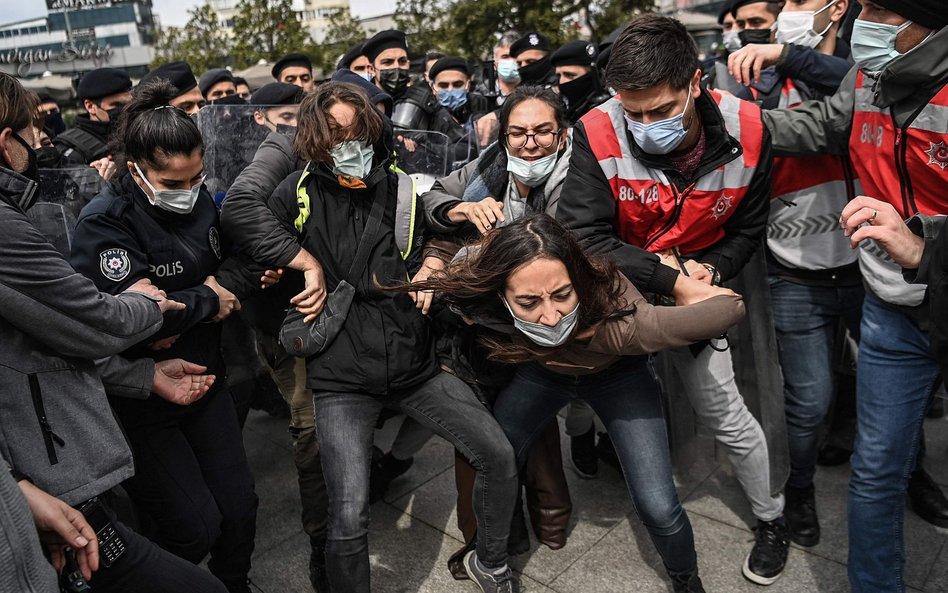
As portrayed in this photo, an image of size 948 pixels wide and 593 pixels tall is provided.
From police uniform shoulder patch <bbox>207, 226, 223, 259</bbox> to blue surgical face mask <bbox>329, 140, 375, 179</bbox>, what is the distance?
20.5 inches

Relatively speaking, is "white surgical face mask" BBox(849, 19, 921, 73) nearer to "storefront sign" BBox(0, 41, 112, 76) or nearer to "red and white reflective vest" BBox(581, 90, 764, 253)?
"red and white reflective vest" BBox(581, 90, 764, 253)

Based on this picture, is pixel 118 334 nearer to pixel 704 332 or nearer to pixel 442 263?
pixel 442 263

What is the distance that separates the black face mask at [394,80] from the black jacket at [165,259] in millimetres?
2725

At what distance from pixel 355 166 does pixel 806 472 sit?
7.55 feet

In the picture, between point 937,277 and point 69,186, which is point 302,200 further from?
point 937,277

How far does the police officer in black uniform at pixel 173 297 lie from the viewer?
96.7 inches

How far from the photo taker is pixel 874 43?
2.18 metres

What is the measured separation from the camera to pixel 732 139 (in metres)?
2.64

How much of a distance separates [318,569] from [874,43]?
9.11 ft

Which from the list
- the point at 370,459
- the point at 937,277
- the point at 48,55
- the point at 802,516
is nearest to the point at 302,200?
the point at 370,459

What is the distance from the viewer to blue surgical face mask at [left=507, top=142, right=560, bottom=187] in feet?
9.48

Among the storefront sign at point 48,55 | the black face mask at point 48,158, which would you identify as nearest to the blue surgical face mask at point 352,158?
the black face mask at point 48,158

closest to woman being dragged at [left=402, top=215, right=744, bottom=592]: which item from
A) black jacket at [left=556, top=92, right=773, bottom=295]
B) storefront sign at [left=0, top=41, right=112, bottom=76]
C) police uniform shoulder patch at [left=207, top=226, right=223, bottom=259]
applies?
black jacket at [left=556, top=92, right=773, bottom=295]

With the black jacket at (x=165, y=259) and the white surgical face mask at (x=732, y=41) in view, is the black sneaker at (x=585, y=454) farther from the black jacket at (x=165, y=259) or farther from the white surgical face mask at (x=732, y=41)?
the white surgical face mask at (x=732, y=41)
